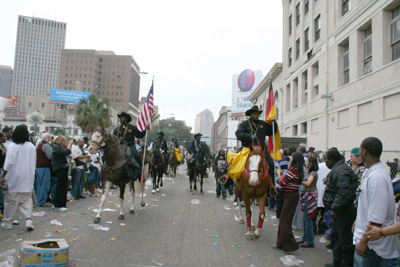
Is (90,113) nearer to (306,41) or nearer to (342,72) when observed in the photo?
(306,41)

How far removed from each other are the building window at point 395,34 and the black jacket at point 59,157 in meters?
15.2

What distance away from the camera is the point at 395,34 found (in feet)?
45.3

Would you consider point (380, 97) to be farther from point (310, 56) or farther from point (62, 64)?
point (62, 64)

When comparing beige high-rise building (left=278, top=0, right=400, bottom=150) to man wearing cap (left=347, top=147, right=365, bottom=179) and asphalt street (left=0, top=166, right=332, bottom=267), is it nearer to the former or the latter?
man wearing cap (left=347, top=147, right=365, bottom=179)

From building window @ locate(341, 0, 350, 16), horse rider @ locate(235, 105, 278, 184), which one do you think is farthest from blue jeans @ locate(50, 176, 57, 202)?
building window @ locate(341, 0, 350, 16)

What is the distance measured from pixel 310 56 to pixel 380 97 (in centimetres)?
966

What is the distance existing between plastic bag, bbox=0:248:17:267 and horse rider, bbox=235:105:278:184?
4.80m

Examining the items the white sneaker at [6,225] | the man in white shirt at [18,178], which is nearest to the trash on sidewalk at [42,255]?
the man in white shirt at [18,178]

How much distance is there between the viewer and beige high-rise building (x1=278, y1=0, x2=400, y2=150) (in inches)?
554

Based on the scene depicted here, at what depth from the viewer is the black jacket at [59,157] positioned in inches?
319

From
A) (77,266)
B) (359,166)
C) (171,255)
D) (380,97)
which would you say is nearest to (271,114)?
(359,166)

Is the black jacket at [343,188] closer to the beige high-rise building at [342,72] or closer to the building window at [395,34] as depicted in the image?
the beige high-rise building at [342,72]

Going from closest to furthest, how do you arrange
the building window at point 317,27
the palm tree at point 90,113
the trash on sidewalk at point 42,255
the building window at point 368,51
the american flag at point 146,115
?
the trash on sidewalk at point 42,255
the american flag at point 146,115
the building window at point 368,51
the building window at point 317,27
the palm tree at point 90,113

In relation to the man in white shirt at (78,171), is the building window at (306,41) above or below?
above
